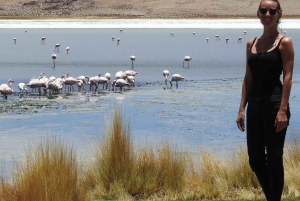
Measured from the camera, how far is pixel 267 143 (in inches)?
194

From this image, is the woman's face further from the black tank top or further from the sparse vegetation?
the sparse vegetation

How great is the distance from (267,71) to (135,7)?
319 feet

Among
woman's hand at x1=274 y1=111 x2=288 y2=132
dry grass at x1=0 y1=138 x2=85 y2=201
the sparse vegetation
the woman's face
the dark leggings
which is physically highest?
the woman's face

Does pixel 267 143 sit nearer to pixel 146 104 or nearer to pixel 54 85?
pixel 146 104

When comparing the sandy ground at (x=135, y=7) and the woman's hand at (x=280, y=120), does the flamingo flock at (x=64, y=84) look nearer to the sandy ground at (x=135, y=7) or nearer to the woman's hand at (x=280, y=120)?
the woman's hand at (x=280, y=120)

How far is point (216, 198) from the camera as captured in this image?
655cm

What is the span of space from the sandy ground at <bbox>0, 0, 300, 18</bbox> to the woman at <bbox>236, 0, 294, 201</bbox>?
84767 mm

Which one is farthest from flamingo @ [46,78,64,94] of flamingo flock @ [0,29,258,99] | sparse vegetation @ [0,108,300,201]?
sparse vegetation @ [0,108,300,201]

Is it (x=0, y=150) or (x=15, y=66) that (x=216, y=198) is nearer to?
(x=0, y=150)

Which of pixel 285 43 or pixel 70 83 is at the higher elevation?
pixel 285 43

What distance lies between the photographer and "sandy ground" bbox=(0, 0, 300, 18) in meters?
92.2

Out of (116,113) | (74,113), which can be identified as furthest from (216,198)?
(74,113)

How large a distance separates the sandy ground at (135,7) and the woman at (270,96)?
84.8 metres

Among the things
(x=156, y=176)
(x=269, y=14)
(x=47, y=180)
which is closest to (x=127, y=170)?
(x=156, y=176)
